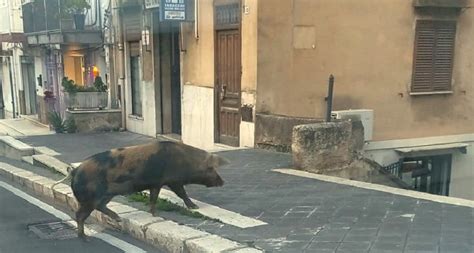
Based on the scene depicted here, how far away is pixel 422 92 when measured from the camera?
10.2 metres

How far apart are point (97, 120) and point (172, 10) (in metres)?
5.23

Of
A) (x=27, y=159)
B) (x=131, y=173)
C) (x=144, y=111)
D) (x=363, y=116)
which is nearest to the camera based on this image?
(x=131, y=173)

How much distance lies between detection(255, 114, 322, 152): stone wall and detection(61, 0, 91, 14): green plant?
8.80 m

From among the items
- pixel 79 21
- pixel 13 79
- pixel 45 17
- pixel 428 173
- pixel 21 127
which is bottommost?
pixel 21 127

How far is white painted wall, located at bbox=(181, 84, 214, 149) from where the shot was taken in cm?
1073

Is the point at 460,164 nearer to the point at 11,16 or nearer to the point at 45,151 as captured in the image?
the point at 45,151

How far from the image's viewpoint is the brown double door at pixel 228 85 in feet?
32.0

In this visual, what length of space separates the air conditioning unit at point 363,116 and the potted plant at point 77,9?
9.90m

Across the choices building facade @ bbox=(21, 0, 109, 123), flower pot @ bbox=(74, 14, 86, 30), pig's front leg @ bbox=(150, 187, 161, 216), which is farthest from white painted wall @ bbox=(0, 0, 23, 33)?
pig's front leg @ bbox=(150, 187, 161, 216)

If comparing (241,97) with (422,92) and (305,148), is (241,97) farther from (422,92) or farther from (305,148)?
(422,92)

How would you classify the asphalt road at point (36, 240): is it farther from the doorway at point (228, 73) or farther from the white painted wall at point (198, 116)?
the white painted wall at point (198, 116)

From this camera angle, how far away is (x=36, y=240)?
203 inches

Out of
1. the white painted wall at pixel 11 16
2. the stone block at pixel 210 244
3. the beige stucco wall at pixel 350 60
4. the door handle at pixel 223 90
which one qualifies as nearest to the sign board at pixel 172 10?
the door handle at pixel 223 90

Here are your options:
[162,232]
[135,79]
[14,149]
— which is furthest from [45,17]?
[162,232]
